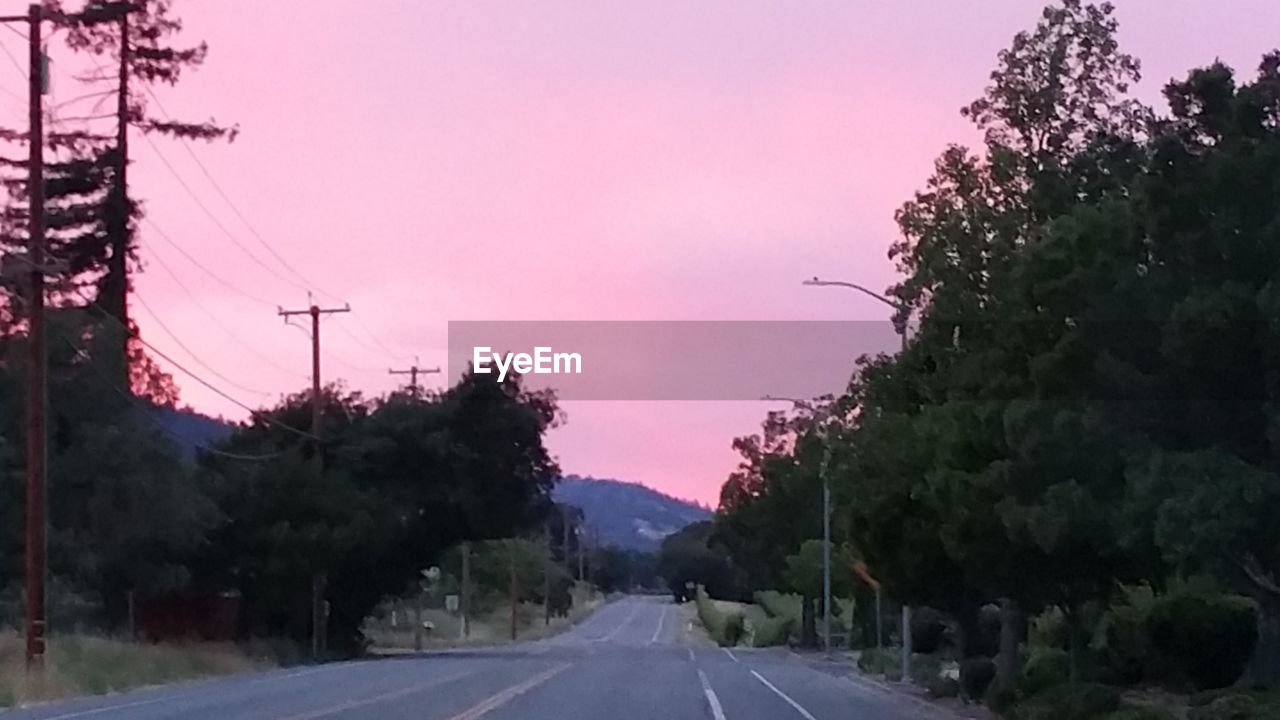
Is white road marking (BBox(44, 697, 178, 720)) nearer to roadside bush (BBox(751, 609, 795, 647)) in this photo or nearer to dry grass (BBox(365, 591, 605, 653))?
dry grass (BBox(365, 591, 605, 653))

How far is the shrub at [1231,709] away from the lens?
24.8m

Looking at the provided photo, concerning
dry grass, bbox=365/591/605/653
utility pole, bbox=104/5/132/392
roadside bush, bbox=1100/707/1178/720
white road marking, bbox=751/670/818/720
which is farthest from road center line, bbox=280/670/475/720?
dry grass, bbox=365/591/605/653

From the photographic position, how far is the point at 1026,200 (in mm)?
32969

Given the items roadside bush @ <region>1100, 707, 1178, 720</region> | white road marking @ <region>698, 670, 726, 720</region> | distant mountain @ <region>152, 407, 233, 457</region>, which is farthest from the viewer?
distant mountain @ <region>152, 407, 233, 457</region>

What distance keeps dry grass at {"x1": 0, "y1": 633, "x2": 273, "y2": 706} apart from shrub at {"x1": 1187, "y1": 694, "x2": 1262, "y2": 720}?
22.4 meters

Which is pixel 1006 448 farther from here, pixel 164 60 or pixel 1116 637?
pixel 164 60

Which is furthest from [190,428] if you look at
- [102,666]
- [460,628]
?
[102,666]

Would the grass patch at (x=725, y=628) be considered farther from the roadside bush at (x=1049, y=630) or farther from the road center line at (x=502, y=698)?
the road center line at (x=502, y=698)

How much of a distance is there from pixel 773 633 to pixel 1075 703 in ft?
218

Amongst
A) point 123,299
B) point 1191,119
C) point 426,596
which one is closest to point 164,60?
point 123,299

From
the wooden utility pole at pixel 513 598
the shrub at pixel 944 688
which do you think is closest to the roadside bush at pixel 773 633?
the wooden utility pole at pixel 513 598

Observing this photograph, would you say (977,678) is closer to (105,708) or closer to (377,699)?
(377,699)

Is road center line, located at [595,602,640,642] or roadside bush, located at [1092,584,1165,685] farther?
road center line, located at [595,602,640,642]

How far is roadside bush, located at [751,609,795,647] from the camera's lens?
3725 inches
